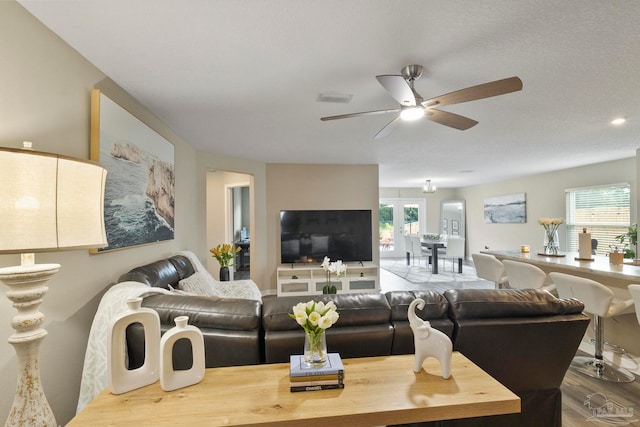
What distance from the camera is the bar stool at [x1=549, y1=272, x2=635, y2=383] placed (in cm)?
231

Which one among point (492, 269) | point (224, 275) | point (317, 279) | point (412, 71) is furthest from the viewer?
point (317, 279)

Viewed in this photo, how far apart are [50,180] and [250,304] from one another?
0.98 meters

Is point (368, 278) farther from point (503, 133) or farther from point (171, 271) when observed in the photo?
point (171, 271)

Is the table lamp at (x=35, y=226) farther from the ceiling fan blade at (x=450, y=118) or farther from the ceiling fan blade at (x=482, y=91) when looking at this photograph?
the ceiling fan blade at (x=450, y=118)

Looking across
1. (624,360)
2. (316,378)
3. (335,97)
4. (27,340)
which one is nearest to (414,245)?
(624,360)

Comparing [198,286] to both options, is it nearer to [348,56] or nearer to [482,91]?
[348,56]

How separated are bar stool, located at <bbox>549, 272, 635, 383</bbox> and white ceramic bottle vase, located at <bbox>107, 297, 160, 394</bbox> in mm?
3145

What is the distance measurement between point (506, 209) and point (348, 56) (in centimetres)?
767

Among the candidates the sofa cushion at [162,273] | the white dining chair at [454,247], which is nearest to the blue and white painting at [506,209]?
the white dining chair at [454,247]

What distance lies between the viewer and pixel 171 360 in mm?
1104

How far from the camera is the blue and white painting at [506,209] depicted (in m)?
7.18

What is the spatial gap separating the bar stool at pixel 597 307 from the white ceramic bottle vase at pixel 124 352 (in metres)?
3.15

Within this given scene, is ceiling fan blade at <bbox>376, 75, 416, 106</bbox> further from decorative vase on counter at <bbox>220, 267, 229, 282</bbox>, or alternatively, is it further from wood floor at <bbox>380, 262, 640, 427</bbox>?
decorative vase on counter at <bbox>220, 267, 229, 282</bbox>

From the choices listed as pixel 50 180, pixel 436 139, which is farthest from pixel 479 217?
pixel 50 180
